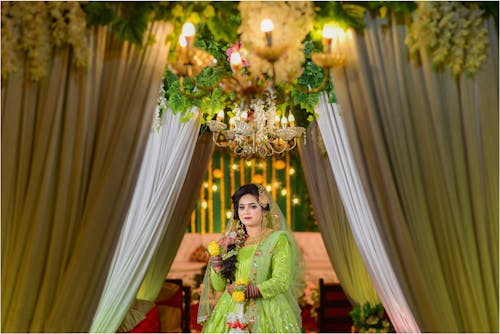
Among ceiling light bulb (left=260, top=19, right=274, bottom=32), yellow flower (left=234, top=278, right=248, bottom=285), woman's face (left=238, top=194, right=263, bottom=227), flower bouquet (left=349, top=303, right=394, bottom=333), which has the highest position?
ceiling light bulb (left=260, top=19, right=274, bottom=32)

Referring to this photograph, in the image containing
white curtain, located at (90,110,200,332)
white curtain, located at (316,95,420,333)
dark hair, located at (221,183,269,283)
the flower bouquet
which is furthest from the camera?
the flower bouquet

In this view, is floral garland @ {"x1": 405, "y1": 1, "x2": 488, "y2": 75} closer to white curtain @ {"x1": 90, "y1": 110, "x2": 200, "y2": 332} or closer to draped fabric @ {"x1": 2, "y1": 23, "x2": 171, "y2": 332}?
draped fabric @ {"x1": 2, "y1": 23, "x2": 171, "y2": 332}

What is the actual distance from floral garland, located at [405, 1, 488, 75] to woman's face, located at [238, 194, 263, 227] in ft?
5.41

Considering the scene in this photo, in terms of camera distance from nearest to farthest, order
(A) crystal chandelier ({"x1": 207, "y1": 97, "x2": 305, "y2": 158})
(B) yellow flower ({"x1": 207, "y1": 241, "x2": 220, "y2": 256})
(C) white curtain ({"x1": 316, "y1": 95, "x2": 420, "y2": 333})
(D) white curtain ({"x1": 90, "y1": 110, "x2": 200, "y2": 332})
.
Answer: (C) white curtain ({"x1": 316, "y1": 95, "x2": 420, "y2": 333}) < (D) white curtain ({"x1": 90, "y1": 110, "x2": 200, "y2": 332}) < (B) yellow flower ({"x1": 207, "y1": 241, "x2": 220, "y2": 256}) < (A) crystal chandelier ({"x1": 207, "y1": 97, "x2": 305, "y2": 158})

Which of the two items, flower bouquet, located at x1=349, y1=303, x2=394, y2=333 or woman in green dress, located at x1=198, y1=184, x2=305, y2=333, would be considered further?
flower bouquet, located at x1=349, y1=303, x2=394, y2=333

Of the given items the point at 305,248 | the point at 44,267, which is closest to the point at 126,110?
the point at 44,267

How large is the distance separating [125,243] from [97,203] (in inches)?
32.3

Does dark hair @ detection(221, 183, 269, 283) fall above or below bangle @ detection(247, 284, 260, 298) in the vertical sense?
above

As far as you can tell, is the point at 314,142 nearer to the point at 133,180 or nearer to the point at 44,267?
the point at 133,180

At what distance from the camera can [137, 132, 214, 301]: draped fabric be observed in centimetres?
471

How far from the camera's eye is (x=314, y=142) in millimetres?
4715

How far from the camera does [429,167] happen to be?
265 cm

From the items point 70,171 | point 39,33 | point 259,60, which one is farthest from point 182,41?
point 70,171

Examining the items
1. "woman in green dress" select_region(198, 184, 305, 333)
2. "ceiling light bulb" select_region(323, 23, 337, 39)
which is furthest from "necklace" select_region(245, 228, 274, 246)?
"ceiling light bulb" select_region(323, 23, 337, 39)
